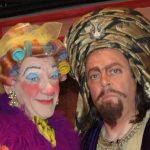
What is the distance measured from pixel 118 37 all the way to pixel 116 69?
6.0 inches

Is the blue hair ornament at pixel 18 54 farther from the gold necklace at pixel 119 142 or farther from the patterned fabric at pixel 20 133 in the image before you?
the gold necklace at pixel 119 142

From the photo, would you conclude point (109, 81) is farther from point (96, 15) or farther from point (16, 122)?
point (16, 122)

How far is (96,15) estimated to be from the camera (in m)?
2.20

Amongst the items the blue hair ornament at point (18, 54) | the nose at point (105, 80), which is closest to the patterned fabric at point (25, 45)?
the blue hair ornament at point (18, 54)

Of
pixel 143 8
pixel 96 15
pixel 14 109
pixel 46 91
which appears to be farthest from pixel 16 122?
pixel 143 8

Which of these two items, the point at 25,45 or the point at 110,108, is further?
the point at 110,108

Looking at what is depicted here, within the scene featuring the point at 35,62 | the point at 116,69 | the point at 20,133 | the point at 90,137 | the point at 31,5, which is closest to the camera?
the point at 20,133

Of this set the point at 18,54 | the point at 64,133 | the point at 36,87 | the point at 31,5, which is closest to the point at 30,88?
the point at 36,87

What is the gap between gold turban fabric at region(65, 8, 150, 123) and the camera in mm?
2146

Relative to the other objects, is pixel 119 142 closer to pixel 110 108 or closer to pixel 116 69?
pixel 110 108

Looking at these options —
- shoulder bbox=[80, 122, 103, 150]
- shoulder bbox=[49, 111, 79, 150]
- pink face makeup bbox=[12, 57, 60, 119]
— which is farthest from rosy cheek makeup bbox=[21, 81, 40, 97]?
shoulder bbox=[80, 122, 103, 150]

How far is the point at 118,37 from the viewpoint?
2.14 m

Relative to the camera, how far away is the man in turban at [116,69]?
213 centimetres

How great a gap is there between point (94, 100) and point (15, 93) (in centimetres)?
39
